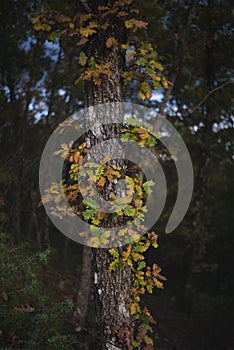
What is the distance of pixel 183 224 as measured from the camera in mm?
7469

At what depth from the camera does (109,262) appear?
3.26 m

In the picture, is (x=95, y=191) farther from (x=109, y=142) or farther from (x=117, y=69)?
(x=117, y=69)

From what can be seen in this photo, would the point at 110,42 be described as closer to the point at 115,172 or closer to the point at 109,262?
the point at 115,172

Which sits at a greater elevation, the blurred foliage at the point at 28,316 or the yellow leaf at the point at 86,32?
the yellow leaf at the point at 86,32

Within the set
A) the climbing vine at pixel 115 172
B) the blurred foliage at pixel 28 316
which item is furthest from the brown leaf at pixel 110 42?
the blurred foliage at pixel 28 316

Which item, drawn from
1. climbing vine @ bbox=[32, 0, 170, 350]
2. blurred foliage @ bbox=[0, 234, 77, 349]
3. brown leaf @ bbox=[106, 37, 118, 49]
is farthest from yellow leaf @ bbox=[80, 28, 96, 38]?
blurred foliage @ bbox=[0, 234, 77, 349]

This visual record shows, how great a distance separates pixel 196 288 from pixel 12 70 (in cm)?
549

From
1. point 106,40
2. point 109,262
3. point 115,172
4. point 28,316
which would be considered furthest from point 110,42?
point 28,316

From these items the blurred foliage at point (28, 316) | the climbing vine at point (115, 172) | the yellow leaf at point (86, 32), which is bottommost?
the blurred foliage at point (28, 316)

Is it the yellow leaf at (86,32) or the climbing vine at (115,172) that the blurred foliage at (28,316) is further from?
the yellow leaf at (86,32)

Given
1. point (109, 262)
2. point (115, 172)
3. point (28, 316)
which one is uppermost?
point (115, 172)

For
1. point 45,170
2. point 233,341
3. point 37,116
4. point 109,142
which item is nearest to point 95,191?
point 109,142

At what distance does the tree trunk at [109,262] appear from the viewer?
10.7ft

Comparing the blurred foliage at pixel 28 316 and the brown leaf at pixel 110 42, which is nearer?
the brown leaf at pixel 110 42
